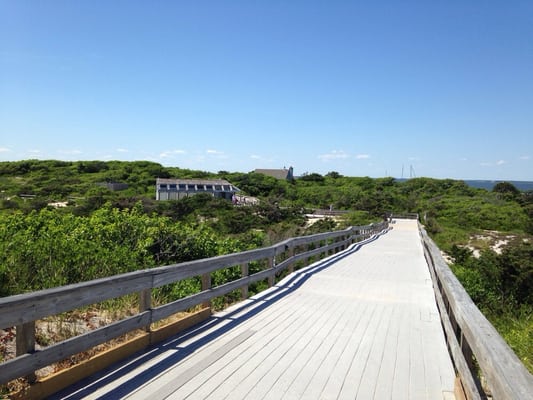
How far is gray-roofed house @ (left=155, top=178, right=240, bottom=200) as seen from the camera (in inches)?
2478

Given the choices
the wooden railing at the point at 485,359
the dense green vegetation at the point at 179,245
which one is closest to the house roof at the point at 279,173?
the dense green vegetation at the point at 179,245

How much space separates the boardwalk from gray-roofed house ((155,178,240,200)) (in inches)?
2202

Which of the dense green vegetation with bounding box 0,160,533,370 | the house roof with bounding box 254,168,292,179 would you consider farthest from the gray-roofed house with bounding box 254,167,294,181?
the dense green vegetation with bounding box 0,160,533,370

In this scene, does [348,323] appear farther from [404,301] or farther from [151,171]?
[151,171]

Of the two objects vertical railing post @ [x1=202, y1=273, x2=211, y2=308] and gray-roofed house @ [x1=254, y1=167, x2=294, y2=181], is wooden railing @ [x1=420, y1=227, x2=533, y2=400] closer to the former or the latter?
vertical railing post @ [x1=202, y1=273, x2=211, y2=308]

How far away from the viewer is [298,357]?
15.1 feet

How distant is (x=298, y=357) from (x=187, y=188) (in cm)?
6177

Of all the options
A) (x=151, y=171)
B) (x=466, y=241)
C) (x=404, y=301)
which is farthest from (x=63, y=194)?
(x=404, y=301)

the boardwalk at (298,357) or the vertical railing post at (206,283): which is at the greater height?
the vertical railing post at (206,283)

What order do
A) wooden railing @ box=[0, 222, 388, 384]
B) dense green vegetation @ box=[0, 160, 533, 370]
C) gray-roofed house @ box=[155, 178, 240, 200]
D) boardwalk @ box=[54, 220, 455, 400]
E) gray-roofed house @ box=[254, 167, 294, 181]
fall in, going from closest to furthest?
wooden railing @ box=[0, 222, 388, 384], boardwalk @ box=[54, 220, 455, 400], dense green vegetation @ box=[0, 160, 533, 370], gray-roofed house @ box=[155, 178, 240, 200], gray-roofed house @ box=[254, 167, 294, 181]

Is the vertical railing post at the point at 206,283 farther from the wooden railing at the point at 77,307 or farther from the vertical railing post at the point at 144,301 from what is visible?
the vertical railing post at the point at 144,301

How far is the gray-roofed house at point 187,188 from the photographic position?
62941mm

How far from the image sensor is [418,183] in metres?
98.1

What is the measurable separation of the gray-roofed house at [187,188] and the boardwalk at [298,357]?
55.9m
